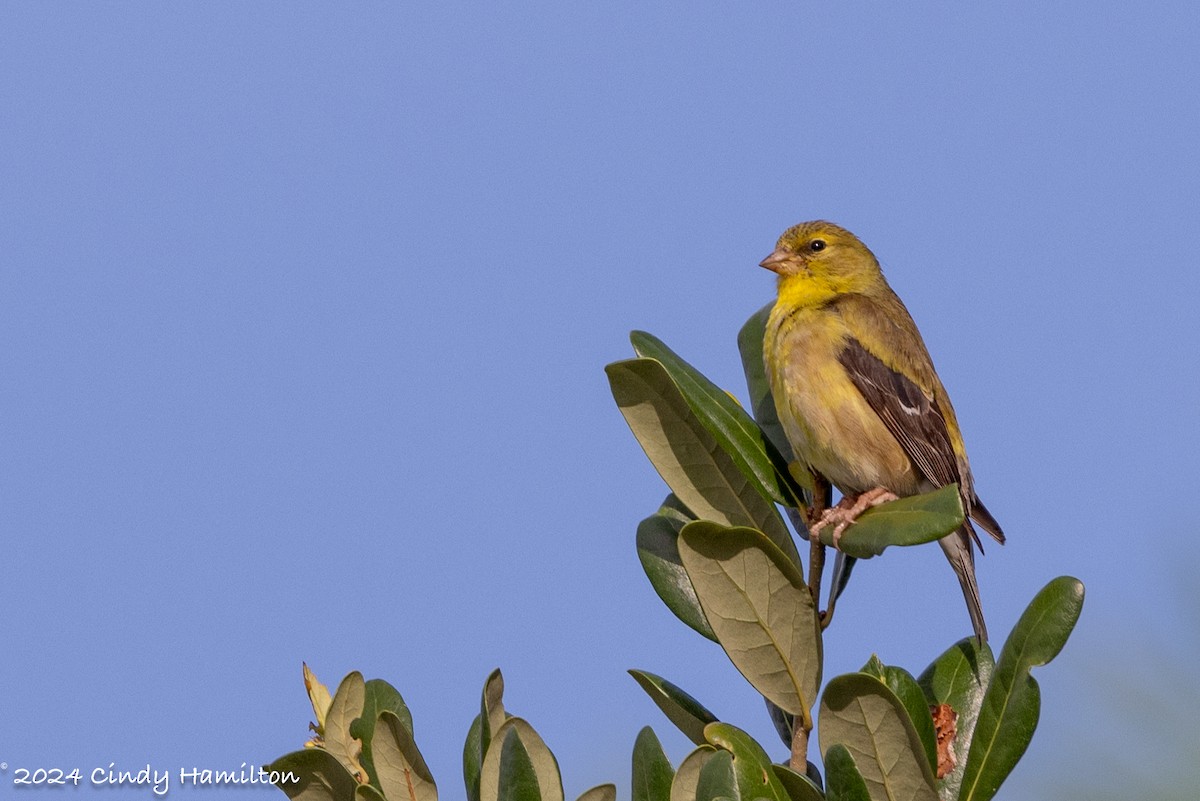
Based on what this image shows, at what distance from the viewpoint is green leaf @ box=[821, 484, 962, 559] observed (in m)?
2.88

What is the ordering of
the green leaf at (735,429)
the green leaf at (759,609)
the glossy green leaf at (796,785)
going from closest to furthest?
the glossy green leaf at (796,785) < the green leaf at (759,609) < the green leaf at (735,429)

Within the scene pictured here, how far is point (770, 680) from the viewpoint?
2.94 meters

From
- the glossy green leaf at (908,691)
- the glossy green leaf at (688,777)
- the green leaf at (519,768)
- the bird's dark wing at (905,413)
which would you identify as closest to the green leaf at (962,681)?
the glossy green leaf at (908,691)

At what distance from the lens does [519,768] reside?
2.50 meters

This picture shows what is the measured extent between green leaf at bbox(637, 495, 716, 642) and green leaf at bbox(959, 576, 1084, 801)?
2.20 ft

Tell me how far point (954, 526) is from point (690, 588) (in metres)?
0.72

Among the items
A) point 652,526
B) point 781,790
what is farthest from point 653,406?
point 781,790

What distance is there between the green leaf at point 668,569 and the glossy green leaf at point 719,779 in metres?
0.77

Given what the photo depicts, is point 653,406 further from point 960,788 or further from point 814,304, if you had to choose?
point 814,304

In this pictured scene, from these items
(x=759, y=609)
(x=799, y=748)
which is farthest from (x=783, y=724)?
(x=759, y=609)

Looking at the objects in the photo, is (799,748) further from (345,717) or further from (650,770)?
(345,717)

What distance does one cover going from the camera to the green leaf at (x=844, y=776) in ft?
7.91

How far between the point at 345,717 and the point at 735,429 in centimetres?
133

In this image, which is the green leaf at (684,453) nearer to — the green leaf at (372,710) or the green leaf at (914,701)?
the green leaf at (914,701)
